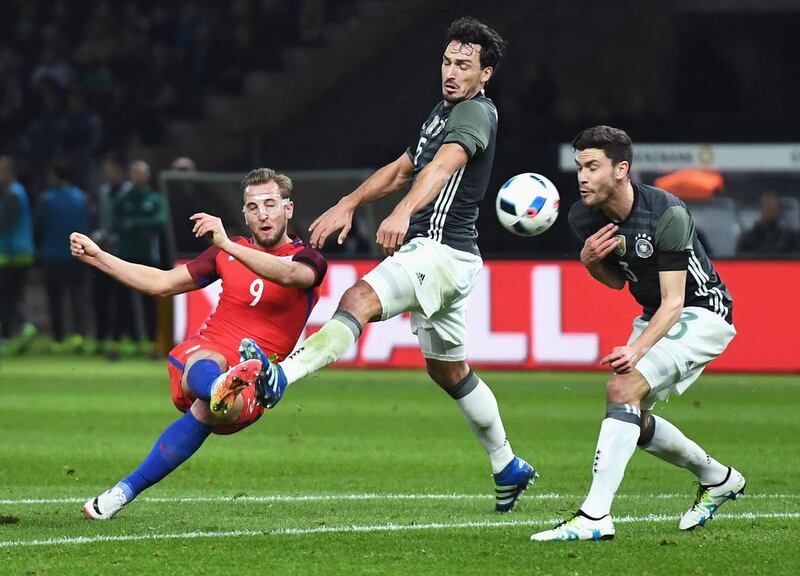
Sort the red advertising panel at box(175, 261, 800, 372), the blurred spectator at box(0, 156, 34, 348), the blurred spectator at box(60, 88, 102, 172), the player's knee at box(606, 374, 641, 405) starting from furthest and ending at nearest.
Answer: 1. the blurred spectator at box(60, 88, 102, 172)
2. the blurred spectator at box(0, 156, 34, 348)
3. the red advertising panel at box(175, 261, 800, 372)
4. the player's knee at box(606, 374, 641, 405)

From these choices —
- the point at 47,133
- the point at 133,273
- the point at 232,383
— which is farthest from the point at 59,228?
the point at 232,383

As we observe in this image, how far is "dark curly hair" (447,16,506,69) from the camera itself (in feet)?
26.3

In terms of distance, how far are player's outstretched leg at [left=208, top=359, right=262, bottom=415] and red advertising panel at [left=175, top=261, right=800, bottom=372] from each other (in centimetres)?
959

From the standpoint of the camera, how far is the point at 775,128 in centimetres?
2286

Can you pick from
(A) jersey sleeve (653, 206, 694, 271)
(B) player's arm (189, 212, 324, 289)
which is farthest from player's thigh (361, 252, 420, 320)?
(A) jersey sleeve (653, 206, 694, 271)

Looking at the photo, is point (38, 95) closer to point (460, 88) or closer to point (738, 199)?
point (738, 199)

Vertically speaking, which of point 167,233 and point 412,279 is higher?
point 412,279

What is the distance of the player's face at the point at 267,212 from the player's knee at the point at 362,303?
22.7 inches

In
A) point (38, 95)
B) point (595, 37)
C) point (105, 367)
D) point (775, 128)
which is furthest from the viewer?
point (38, 95)

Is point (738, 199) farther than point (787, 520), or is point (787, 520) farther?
point (738, 199)

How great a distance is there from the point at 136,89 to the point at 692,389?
45.6 ft

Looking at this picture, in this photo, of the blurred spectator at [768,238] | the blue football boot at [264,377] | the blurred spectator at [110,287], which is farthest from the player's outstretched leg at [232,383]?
the blurred spectator at [110,287]

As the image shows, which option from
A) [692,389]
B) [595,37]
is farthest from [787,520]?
[595,37]

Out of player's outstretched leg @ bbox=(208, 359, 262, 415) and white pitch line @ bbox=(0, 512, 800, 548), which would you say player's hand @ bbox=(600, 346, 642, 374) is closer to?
white pitch line @ bbox=(0, 512, 800, 548)
